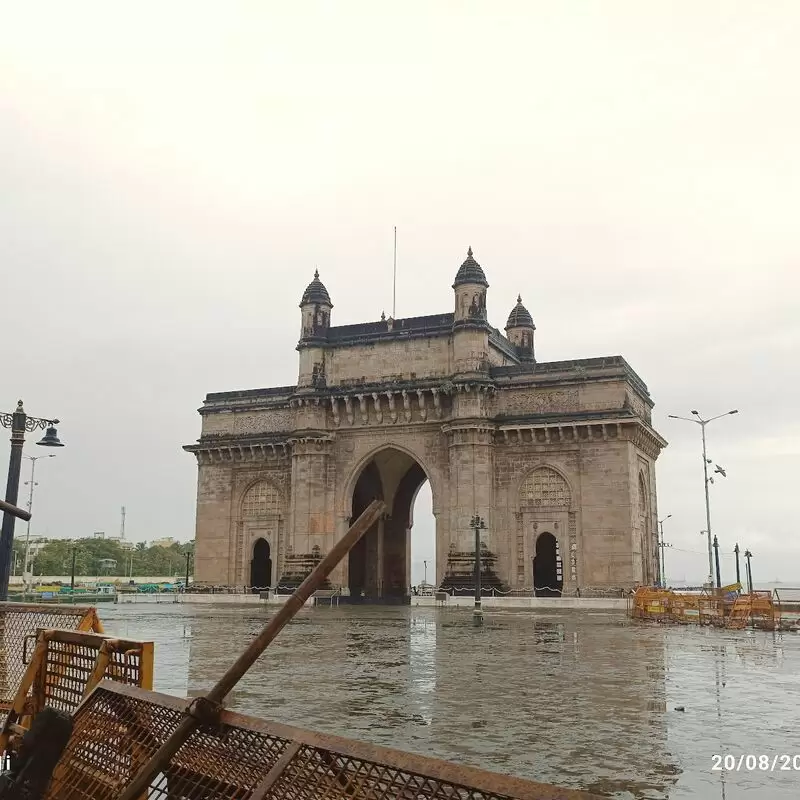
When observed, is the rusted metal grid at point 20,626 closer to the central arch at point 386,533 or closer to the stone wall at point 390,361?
the stone wall at point 390,361

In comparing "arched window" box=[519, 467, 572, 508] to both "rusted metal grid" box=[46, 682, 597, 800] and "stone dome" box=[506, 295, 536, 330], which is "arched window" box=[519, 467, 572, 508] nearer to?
"stone dome" box=[506, 295, 536, 330]

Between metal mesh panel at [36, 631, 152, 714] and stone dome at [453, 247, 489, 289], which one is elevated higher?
stone dome at [453, 247, 489, 289]

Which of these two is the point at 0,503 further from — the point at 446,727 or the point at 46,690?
the point at 446,727

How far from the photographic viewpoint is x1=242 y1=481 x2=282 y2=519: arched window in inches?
1674

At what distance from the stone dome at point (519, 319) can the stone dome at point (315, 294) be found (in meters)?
11.5

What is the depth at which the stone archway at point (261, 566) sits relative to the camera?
4378 centimetres

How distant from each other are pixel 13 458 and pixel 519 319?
1409 inches

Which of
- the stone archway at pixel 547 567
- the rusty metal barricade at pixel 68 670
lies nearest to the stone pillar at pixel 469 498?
the stone archway at pixel 547 567

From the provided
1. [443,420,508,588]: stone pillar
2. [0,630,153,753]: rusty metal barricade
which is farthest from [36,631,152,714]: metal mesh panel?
[443,420,508,588]: stone pillar

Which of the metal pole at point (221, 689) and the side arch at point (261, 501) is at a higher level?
the side arch at point (261, 501)

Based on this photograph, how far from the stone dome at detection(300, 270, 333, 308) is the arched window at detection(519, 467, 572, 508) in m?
14.3

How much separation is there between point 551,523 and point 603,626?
12.8m

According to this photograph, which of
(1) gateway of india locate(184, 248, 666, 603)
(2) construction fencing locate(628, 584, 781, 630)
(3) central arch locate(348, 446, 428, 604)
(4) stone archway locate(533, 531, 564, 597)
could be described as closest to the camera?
(2) construction fencing locate(628, 584, 781, 630)

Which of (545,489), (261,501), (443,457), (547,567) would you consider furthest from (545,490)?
(261,501)
